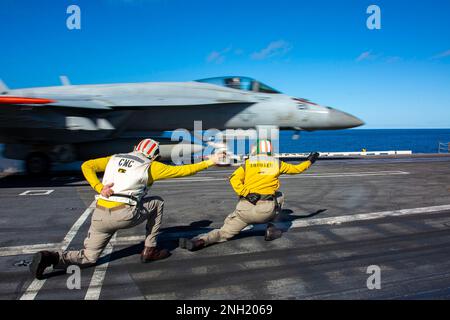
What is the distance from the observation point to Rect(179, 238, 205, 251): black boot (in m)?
5.65

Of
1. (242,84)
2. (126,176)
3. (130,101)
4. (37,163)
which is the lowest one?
(37,163)

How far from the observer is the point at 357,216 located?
796 centimetres

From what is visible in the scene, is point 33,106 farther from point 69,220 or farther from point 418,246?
point 418,246

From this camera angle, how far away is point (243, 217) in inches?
231

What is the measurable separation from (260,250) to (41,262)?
3.18 meters

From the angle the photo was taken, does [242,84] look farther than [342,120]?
No

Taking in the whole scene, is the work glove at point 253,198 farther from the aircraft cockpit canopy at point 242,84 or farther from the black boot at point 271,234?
the aircraft cockpit canopy at point 242,84

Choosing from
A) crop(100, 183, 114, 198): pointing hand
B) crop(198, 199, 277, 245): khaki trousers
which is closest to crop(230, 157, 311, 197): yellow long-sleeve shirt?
crop(198, 199, 277, 245): khaki trousers

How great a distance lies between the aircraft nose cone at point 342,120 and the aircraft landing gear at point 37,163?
1292cm

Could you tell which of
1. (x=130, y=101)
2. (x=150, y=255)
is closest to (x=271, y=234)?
(x=150, y=255)

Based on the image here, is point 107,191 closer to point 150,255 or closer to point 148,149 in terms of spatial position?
point 148,149

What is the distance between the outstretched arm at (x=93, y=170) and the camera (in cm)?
498

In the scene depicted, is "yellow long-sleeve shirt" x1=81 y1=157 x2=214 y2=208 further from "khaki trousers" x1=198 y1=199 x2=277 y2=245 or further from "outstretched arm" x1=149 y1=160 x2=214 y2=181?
"khaki trousers" x1=198 y1=199 x2=277 y2=245
